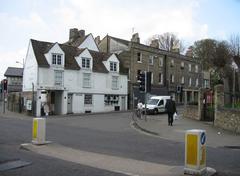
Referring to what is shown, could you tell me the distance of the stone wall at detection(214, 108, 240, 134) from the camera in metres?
A: 22.5

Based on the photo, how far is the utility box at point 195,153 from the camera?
9273mm

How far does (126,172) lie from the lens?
9.65 meters

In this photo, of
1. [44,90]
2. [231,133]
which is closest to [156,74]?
[44,90]

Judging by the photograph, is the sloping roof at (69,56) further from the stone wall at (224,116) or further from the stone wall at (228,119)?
the stone wall at (228,119)

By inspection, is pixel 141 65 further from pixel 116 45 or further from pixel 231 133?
pixel 231 133

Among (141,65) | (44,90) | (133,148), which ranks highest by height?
(141,65)

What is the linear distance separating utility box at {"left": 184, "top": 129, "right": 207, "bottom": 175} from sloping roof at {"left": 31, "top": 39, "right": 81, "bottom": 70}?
3802 centimetres

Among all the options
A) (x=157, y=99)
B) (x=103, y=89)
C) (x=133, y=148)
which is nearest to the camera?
(x=133, y=148)

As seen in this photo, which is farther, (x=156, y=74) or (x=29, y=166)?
(x=156, y=74)

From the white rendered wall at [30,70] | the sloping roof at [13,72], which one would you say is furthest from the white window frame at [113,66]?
the sloping roof at [13,72]

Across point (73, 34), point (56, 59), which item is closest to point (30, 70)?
point (56, 59)

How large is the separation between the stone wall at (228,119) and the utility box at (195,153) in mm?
13737

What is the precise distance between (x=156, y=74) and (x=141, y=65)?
4.42m

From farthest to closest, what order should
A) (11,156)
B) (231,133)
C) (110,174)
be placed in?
(231,133) < (11,156) < (110,174)
